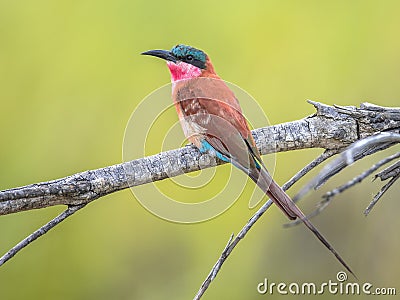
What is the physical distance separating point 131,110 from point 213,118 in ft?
3.06

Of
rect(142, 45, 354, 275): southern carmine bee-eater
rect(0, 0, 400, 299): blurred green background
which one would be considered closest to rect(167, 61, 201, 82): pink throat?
rect(142, 45, 354, 275): southern carmine bee-eater

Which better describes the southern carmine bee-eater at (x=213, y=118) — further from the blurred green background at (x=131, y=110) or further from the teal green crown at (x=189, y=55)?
the blurred green background at (x=131, y=110)

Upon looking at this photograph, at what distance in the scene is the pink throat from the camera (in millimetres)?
2447

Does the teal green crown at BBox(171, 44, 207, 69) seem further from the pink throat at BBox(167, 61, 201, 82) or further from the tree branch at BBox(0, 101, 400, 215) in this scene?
the tree branch at BBox(0, 101, 400, 215)

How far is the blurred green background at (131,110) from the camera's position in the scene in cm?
300

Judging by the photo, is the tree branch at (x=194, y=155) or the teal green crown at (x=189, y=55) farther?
the teal green crown at (x=189, y=55)

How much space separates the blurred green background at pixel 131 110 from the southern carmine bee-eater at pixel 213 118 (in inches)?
23.2

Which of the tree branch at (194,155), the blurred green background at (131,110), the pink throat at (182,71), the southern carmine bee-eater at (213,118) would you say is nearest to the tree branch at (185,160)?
the tree branch at (194,155)

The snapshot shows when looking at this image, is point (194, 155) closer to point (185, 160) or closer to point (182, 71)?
point (185, 160)

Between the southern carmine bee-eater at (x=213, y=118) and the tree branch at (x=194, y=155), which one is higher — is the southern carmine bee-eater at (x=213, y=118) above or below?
above

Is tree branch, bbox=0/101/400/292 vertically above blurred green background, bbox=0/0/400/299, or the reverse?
blurred green background, bbox=0/0/400/299

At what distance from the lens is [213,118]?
7.01 feet

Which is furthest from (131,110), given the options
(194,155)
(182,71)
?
(194,155)

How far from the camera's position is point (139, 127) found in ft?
6.36
